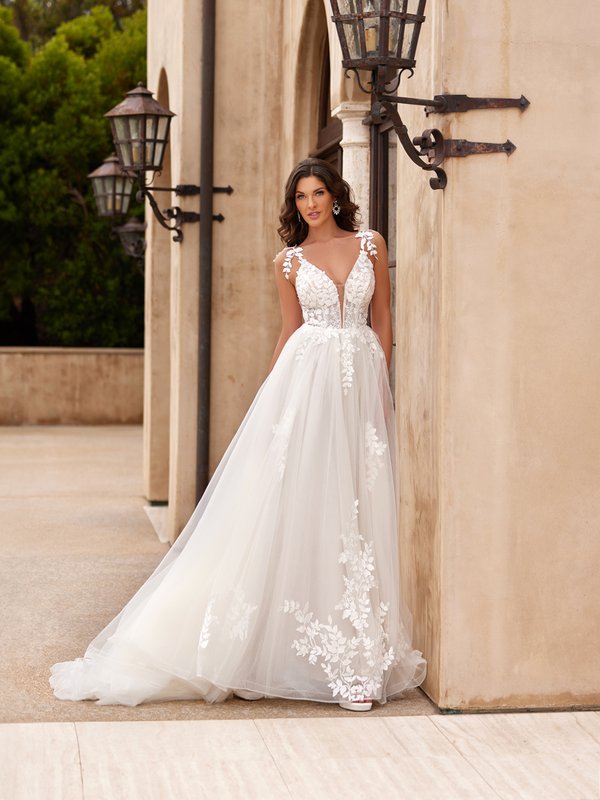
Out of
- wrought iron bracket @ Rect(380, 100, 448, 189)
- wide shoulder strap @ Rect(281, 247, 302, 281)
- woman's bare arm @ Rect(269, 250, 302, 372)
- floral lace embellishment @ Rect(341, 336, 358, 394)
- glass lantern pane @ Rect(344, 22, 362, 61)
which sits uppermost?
glass lantern pane @ Rect(344, 22, 362, 61)

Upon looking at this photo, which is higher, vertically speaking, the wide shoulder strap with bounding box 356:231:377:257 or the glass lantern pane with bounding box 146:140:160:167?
the glass lantern pane with bounding box 146:140:160:167

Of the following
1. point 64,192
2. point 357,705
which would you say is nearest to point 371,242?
point 357,705

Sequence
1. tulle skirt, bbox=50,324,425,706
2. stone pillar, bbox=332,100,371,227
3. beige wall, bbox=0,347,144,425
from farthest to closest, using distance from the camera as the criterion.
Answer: beige wall, bbox=0,347,144,425 < stone pillar, bbox=332,100,371,227 < tulle skirt, bbox=50,324,425,706

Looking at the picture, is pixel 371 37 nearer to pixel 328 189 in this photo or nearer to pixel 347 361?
pixel 328 189

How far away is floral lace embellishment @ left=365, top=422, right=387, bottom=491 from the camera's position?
5.16 m

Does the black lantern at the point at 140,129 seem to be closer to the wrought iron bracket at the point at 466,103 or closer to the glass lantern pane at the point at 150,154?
the glass lantern pane at the point at 150,154

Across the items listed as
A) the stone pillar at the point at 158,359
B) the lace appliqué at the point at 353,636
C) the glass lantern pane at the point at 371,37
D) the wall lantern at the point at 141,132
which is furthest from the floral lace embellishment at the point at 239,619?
the stone pillar at the point at 158,359

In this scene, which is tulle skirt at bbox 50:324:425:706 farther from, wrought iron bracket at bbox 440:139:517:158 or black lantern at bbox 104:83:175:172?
black lantern at bbox 104:83:175:172

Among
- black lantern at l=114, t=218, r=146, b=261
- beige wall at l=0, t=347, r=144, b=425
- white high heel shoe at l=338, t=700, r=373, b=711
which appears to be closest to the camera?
white high heel shoe at l=338, t=700, r=373, b=711

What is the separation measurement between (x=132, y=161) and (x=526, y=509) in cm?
495

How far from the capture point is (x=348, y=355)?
17.1ft

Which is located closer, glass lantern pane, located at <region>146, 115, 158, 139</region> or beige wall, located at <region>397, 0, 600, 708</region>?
beige wall, located at <region>397, 0, 600, 708</region>

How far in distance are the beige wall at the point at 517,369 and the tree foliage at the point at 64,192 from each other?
17.4 meters

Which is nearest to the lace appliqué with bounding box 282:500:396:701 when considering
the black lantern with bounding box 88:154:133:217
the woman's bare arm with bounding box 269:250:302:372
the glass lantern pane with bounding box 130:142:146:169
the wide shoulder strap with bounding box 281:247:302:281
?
the woman's bare arm with bounding box 269:250:302:372
